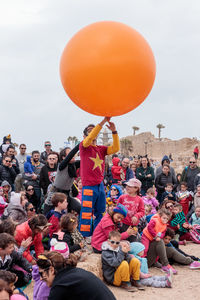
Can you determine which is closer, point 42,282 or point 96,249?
point 42,282

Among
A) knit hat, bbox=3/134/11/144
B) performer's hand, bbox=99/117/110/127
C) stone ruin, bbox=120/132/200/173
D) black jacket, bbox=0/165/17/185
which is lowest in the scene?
black jacket, bbox=0/165/17/185

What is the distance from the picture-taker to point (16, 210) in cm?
525

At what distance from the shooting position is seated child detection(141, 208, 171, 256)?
16.5ft

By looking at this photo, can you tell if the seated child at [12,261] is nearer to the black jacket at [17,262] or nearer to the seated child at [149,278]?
the black jacket at [17,262]

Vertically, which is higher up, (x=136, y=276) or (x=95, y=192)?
(x=95, y=192)

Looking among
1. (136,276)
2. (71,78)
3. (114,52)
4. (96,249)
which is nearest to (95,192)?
(96,249)

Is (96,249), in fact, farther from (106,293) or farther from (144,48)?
(144,48)

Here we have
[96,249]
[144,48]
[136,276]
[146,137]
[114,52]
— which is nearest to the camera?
[114,52]

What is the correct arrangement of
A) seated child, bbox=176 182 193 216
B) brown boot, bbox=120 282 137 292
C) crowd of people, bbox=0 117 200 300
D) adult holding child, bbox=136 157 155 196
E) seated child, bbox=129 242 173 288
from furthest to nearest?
adult holding child, bbox=136 157 155 196 → seated child, bbox=176 182 193 216 → seated child, bbox=129 242 173 288 → brown boot, bbox=120 282 137 292 → crowd of people, bbox=0 117 200 300

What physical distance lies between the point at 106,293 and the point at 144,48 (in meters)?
2.74

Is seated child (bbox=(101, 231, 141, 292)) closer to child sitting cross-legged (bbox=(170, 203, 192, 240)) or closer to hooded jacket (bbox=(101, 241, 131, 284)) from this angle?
hooded jacket (bbox=(101, 241, 131, 284))

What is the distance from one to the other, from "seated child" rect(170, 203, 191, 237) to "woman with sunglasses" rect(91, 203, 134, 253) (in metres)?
1.90

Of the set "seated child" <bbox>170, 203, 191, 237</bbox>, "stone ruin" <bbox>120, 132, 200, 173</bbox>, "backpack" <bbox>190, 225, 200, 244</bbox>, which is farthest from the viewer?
"stone ruin" <bbox>120, 132, 200, 173</bbox>

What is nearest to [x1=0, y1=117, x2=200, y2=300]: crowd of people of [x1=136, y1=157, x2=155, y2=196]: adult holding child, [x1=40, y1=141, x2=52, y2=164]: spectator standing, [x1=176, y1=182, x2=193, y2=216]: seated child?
[x1=176, y1=182, x2=193, y2=216]: seated child
